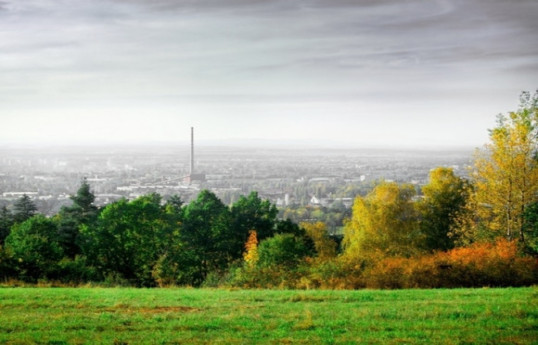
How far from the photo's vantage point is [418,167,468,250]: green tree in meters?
34.5

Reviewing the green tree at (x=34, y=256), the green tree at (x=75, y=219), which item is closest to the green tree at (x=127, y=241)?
the green tree at (x=75, y=219)

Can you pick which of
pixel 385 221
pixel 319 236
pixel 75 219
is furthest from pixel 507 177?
pixel 75 219

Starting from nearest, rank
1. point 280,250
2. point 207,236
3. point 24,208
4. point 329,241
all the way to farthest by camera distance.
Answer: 1. point 280,250
2. point 207,236
3. point 329,241
4. point 24,208

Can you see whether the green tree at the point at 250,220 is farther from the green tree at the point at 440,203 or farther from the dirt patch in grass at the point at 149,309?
the dirt patch in grass at the point at 149,309

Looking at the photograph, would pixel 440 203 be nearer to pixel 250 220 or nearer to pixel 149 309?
pixel 250 220

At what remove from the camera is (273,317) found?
468 inches

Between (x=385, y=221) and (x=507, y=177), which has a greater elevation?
(x=507, y=177)

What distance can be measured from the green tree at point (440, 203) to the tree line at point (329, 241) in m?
0.08

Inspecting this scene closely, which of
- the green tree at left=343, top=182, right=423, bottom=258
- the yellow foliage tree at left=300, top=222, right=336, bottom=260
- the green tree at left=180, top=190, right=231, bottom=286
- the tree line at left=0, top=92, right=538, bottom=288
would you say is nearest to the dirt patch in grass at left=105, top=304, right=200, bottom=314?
the tree line at left=0, top=92, right=538, bottom=288

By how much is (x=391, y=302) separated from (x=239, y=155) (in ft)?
343

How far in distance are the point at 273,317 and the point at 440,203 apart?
26.2 m

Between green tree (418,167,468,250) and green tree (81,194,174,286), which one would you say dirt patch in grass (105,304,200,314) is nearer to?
green tree (81,194,174,286)

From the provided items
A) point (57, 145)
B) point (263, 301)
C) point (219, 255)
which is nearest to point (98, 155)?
point (57, 145)

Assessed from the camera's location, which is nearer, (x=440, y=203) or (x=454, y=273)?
(x=454, y=273)
